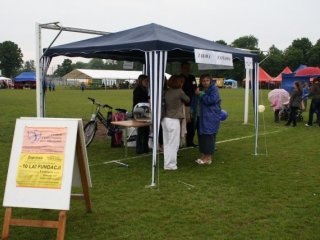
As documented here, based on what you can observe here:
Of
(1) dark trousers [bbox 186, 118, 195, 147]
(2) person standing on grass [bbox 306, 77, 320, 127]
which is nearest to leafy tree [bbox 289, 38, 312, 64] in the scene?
(2) person standing on grass [bbox 306, 77, 320, 127]

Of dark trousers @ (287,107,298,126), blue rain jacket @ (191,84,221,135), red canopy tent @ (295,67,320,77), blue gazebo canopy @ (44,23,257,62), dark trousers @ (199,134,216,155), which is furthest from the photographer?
red canopy tent @ (295,67,320,77)

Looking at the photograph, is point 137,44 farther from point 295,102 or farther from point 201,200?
point 295,102

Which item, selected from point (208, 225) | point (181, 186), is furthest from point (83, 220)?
point (181, 186)

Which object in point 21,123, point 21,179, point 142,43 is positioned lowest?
point 21,179

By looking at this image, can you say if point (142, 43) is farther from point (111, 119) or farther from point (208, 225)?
point (111, 119)

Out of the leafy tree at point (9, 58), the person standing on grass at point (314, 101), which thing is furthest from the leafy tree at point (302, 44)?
the person standing on grass at point (314, 101)

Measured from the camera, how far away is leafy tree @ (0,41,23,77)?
11488cm

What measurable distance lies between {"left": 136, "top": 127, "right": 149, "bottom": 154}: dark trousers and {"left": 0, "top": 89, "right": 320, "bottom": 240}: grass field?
1.54ft

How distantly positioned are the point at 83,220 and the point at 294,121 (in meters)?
11.6

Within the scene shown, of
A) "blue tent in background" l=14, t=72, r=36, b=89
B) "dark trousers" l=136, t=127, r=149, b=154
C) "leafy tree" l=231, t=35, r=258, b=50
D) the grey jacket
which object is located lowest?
"dark trousers" l=136, t=127, r=149, b=154

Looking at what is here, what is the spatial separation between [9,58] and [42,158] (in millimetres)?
119785

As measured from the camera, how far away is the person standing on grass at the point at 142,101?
9344 millimetres

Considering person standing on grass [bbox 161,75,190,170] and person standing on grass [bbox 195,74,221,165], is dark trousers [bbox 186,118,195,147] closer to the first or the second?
person standing on grass [bbox 195,74,221,165]

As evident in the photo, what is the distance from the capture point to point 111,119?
10.2 m
